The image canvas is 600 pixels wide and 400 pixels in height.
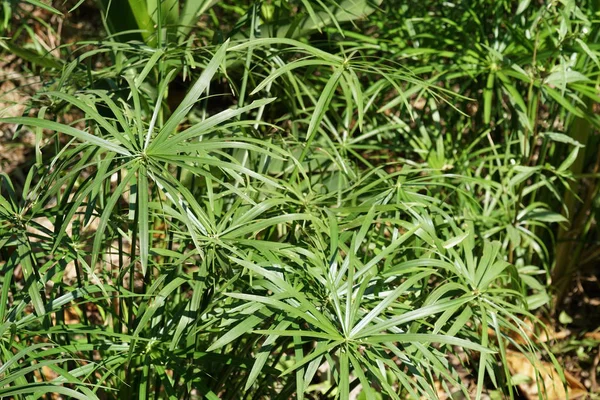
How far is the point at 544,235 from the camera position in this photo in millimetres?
2188

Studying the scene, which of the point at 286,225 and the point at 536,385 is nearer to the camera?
the point at 286,225

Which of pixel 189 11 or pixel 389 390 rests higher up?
pixel 189 11

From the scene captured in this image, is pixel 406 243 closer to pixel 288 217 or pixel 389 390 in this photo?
pixel 288 217

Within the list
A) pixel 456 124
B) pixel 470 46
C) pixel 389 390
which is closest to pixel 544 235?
pixel 456 124

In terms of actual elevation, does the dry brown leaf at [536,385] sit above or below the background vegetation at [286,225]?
below

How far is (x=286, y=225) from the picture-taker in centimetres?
156

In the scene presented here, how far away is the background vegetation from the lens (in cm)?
105

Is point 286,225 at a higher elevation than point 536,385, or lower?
higher

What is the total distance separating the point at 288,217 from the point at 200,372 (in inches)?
12.6

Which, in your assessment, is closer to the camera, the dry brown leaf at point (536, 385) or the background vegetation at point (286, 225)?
the background vegetation at point (286, 225)

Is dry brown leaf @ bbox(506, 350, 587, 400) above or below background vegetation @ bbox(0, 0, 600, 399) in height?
below

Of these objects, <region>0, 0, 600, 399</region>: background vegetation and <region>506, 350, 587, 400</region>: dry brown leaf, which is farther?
<region>506, 350, 587, 400</region>: dry brown leaf

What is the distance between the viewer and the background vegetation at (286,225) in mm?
1054

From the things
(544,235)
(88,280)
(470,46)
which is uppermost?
(470,46)
